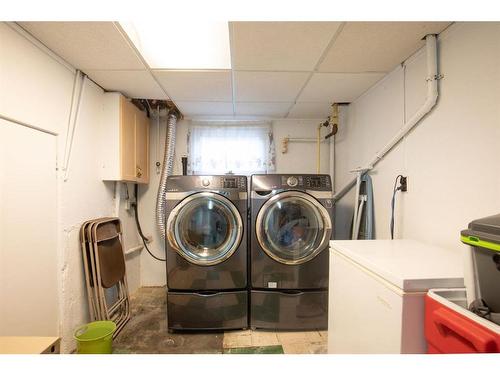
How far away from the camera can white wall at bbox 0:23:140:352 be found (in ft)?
4.40

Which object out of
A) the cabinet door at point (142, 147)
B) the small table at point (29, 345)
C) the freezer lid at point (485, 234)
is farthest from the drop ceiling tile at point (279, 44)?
the small table at point (29, 345)

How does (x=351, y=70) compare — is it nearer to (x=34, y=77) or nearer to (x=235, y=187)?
(x=235, y=187)

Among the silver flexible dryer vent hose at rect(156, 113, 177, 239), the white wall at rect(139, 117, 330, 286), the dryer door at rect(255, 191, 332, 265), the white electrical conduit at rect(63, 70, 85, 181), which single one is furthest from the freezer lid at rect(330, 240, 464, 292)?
the silver flexible dryer vent hose at rect(156, 113, 177, 239)

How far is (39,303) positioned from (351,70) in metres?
2.74

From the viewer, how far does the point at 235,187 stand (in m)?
2.13

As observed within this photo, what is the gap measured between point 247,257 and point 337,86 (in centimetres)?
174

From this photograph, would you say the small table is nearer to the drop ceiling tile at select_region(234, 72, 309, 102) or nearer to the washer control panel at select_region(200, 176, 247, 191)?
the washer control panel at select_region(200, 176, 247, 191)

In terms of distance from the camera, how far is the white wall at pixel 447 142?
111cm

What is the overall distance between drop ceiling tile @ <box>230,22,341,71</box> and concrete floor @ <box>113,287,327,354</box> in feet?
7.23

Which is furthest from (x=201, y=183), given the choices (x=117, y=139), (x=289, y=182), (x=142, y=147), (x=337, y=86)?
(x=337, y=86)

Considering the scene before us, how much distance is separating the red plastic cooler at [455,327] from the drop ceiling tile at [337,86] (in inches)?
66.3

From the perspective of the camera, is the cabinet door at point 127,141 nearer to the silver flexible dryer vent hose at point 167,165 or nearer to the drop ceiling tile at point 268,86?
the silver flexible dryer vent hose at point 167,165

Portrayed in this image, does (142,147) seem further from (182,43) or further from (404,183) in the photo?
(404,183)
